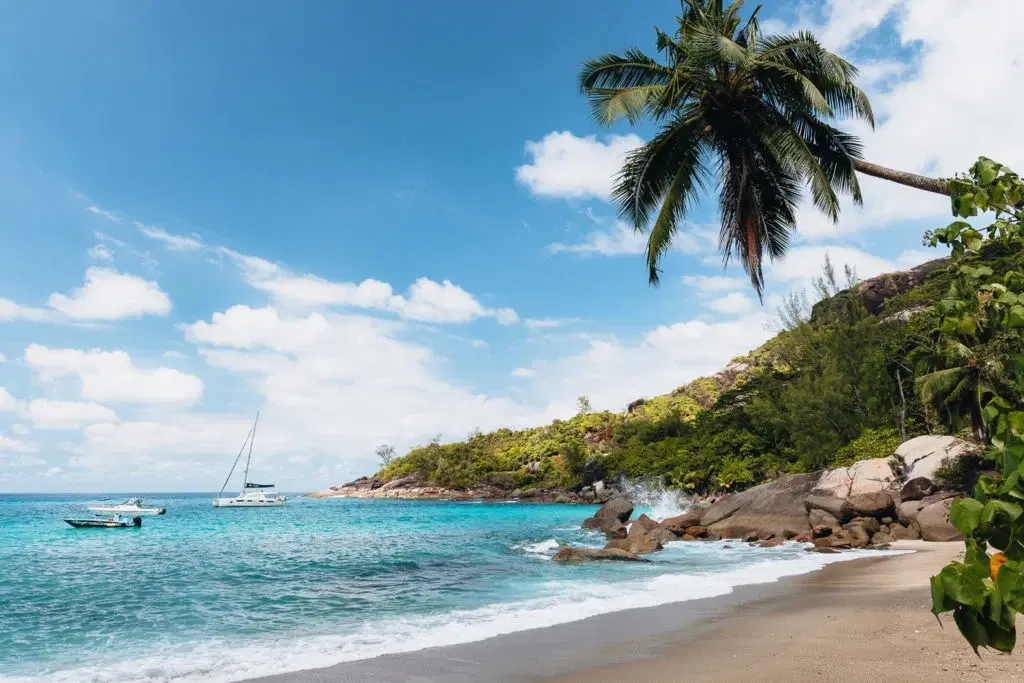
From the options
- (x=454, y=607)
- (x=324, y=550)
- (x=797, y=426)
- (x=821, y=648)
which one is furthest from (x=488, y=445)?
(x=821, y=648)

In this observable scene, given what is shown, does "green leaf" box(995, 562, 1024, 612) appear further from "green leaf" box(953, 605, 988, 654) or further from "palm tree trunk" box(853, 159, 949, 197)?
"palm tree trunk" box(853, 159, 949, 197)

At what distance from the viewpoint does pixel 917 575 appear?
44.8 feet

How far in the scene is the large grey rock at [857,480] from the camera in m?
26.1

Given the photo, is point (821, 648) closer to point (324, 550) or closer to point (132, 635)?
point (132, 635)

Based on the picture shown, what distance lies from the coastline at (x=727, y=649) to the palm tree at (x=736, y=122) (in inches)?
282

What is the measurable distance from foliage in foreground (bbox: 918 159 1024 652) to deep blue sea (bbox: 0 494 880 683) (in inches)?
346

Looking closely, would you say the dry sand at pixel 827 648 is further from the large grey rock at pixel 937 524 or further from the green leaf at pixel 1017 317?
the large grey rock at pixel 937 524

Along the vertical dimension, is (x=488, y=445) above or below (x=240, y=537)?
above

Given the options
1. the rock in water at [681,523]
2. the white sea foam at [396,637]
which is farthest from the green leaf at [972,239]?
the rock in water at [681,523]

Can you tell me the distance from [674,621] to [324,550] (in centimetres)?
1964

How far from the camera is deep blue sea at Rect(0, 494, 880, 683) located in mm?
9531

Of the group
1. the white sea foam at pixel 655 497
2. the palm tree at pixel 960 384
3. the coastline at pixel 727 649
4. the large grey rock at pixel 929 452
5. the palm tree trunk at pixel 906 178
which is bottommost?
the white sea foam at pixel 655 497

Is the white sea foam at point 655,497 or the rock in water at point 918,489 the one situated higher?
the rock in water at point 918,489

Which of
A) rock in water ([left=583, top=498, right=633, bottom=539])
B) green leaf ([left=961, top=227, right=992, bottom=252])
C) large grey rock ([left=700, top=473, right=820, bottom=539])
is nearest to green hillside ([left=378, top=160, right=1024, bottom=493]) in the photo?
green leaf ([left=961, top=227, right=992, bottom=252])
